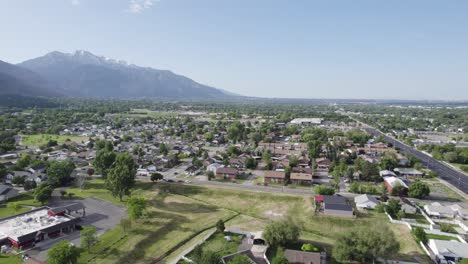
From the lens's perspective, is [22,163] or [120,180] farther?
[22,163]

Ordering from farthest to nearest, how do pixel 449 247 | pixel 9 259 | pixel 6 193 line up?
pixel 6 193 → pixel 449 247 → pixel 9 259

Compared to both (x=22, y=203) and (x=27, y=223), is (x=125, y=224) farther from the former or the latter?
(x=22, y=203)

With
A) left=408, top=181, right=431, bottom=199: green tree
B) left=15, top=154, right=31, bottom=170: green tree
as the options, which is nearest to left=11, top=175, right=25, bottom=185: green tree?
left=15, top=154, right=31, bottom=170: green tree

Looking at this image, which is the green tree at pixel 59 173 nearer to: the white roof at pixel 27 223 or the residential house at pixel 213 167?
the white roof at pixel 27 223

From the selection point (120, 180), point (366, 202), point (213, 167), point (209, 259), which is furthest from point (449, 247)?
point (120, 180)

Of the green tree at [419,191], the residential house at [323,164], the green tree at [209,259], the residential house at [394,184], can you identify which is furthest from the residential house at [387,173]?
the green tree at [209,259]
